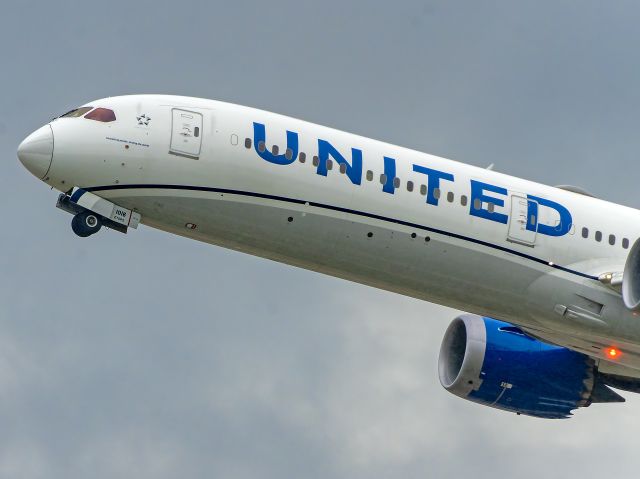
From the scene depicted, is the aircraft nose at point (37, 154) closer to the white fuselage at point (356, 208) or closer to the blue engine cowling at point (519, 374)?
the white fuselage at point (356, 208)

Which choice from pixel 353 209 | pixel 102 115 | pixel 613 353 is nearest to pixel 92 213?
pixel 102 115

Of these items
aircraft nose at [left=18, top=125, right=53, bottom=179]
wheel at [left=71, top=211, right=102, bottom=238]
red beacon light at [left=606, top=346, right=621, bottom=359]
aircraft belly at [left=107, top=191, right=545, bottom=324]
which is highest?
red beacon light at [left=606, top=346, right=621, bottom=359]

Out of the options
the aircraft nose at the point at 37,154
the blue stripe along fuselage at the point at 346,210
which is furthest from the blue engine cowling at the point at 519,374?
the aircraft nose at the point at 37,154

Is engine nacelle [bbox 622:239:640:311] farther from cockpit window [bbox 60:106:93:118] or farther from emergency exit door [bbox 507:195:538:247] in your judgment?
cockpit window [bbox 60:106:93:118]

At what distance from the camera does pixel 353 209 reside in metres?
51.3

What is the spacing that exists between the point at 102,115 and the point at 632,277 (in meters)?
16.7

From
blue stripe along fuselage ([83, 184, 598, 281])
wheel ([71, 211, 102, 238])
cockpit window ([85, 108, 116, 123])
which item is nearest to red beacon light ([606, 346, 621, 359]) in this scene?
blue stripe along fuselage ([83, 184, 598, 281])

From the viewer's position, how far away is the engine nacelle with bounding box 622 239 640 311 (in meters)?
52.1

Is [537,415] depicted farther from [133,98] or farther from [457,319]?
[133,98]

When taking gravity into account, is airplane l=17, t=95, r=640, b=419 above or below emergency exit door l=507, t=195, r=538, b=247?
below

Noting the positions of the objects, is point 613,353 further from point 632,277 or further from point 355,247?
point 355,247

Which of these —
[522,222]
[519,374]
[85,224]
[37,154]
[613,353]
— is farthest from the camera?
[519,374]

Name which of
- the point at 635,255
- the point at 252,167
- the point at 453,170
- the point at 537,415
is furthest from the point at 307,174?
the point at 537,415

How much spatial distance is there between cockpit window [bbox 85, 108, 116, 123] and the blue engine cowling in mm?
16909
